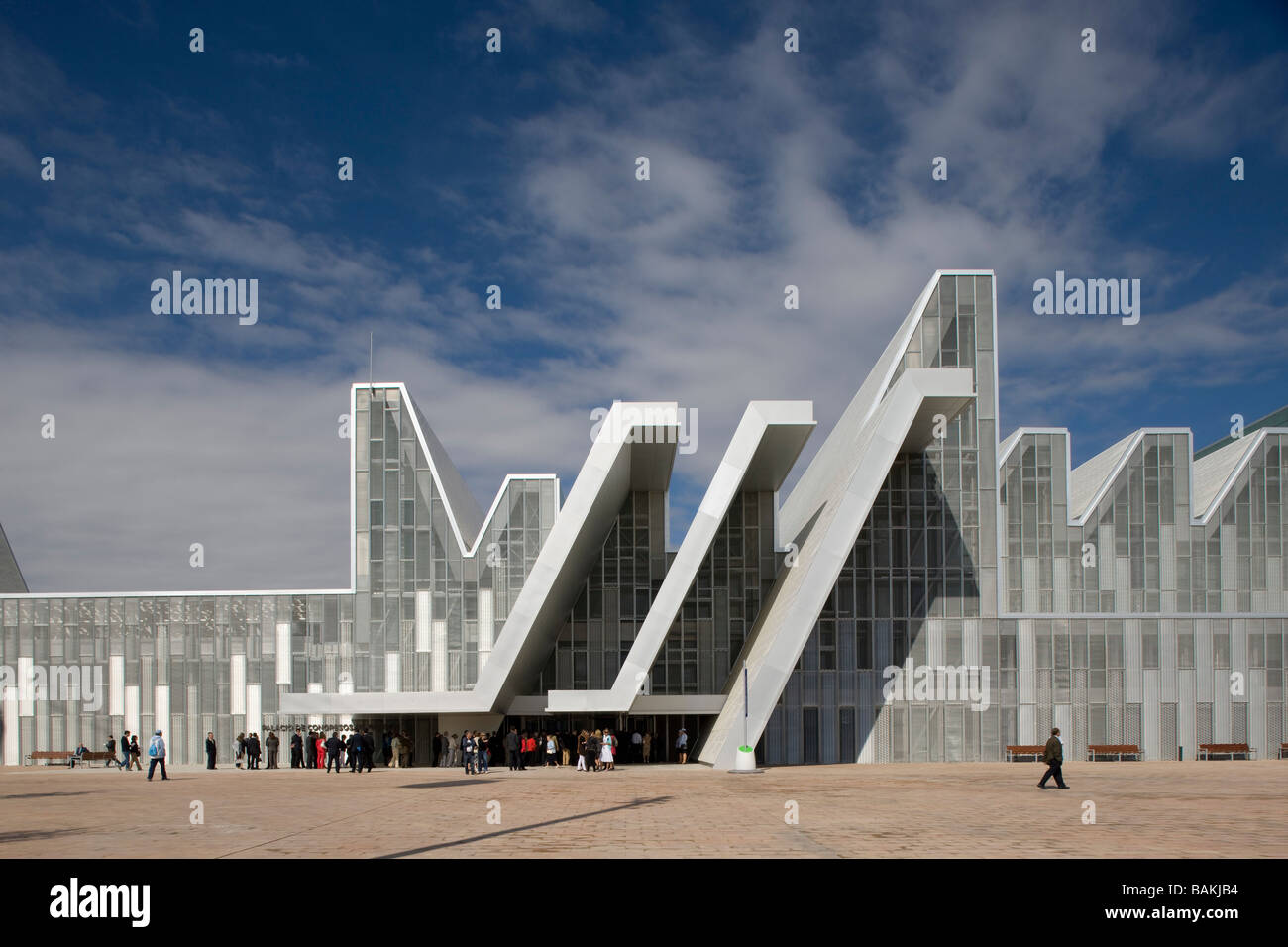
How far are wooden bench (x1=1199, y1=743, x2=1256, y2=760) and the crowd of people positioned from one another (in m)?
18.8

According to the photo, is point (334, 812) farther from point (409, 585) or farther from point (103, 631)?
point (103, 631)

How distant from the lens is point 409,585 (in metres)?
41.4

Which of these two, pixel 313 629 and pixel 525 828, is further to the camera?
pixel 313 629

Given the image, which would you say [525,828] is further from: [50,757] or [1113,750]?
[50,757]

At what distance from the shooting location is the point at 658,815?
17031mm

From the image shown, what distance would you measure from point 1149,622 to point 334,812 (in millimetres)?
30997

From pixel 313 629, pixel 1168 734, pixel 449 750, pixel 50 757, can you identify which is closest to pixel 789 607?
pixel 449 750

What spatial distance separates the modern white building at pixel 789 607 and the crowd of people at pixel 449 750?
989 mm

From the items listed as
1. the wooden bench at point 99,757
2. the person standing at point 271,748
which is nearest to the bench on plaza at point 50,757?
the wooden bench at point 99,757

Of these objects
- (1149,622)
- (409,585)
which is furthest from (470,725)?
(1149,622)

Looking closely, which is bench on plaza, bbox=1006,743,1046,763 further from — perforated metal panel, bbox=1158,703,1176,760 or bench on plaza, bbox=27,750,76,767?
bench on plaza, bbox=27,750,76,767

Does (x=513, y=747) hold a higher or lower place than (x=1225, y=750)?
higher

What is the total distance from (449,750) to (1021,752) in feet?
66.4

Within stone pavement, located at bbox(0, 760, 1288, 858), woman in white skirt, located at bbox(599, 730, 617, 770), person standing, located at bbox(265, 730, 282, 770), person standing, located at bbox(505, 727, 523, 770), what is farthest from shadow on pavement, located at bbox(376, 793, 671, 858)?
person standing, located at bbox(265, 730, 282, 770)
